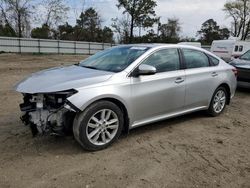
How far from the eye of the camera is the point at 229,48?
19.0 meters

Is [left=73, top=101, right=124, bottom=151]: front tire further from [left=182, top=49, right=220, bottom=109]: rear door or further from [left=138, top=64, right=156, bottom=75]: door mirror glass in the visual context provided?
[left=182, top=49, right=220, bottom=109]: rear door

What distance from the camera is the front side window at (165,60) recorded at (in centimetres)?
468

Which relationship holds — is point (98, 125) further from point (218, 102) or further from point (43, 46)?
point (43, 46)

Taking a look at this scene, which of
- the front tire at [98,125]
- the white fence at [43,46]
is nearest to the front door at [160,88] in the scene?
the front tire at [98,125]

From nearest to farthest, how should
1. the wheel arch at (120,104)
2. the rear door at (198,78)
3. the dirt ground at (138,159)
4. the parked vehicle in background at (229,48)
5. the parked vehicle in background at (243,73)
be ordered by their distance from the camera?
the dirt ground at (138,159), the wheel arch at (120,104), the rear door at (198,78), the parked vehicle in background at (243,73), the parked vehicle in background at (229,48)

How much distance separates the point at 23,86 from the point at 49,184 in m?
1.52

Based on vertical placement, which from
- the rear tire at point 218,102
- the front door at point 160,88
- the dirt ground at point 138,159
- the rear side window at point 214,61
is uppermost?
the rear side window at point 214,61

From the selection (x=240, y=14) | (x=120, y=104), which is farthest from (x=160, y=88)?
(x=240, y=14)

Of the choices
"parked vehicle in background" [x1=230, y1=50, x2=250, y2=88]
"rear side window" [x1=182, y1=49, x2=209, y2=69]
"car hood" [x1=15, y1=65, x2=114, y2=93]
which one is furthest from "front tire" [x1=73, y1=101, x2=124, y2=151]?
"parked vehicle in background" [x1=230, y1=50, x2=250, y2=88]

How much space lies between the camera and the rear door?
519cm

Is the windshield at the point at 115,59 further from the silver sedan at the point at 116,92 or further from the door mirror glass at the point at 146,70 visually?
the door mirror glass at the point at 146,70

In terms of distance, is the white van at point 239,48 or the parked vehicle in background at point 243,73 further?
the white van at point 239,48

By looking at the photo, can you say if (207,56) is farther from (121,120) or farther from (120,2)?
(120,2)

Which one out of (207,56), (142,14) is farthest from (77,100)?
(142,14)
